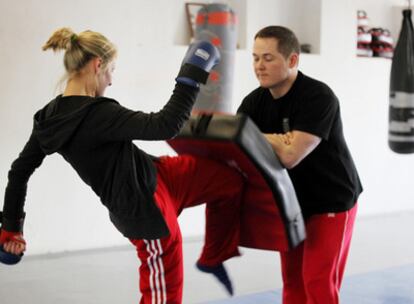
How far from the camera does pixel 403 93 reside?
15.3 ft

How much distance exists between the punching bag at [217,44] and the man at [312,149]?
4.79ft

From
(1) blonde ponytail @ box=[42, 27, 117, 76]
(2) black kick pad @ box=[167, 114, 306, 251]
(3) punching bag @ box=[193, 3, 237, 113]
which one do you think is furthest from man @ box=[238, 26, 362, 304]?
(3) punching bag @ box=[193, 3, 237, 113]

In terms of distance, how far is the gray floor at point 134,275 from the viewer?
3736 mm

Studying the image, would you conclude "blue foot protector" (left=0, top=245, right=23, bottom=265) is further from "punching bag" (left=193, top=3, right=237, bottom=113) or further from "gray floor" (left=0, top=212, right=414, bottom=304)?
"punching bag" (left=193, top=3, right=237, bottom=113)

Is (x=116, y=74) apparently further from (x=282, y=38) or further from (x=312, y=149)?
(x=312, y=149)

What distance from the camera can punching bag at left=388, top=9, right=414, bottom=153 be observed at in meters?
4.57

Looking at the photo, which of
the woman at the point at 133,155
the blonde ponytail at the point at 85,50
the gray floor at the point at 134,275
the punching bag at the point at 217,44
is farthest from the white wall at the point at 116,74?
the blonde ponytail at the point at 85,50

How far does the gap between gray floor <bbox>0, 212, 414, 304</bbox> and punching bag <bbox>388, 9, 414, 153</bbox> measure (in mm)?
886

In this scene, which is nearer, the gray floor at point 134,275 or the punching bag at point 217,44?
the gray floor at point 134,275

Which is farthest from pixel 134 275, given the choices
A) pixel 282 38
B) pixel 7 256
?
pixel 282 38

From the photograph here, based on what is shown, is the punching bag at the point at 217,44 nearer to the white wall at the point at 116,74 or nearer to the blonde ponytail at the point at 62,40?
the white wall at the point at 116,74

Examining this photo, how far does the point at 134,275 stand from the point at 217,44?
1.67 meters

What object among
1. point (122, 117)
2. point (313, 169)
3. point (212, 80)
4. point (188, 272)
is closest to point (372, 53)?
point (212, 80)

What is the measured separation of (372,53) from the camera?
251 inches
